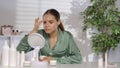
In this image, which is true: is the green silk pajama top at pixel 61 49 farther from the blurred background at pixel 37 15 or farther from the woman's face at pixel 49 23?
the blurred background at pixel 37 15

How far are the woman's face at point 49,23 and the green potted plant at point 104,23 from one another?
521 mm

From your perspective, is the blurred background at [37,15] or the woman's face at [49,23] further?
the blurred background at [37,15]

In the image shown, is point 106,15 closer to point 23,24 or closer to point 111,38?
point 111,38

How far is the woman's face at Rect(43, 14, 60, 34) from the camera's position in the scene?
7.65ft

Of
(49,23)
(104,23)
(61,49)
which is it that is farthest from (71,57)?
(104,23)

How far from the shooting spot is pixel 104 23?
2.68m

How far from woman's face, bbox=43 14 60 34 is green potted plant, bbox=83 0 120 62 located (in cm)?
52

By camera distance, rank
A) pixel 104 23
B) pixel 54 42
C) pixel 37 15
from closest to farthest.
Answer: pixel 54 42
pixel 104 23
pixel 37 15

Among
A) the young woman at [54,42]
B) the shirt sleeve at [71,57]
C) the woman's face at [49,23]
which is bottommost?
the shirt sleeve at [71,57]

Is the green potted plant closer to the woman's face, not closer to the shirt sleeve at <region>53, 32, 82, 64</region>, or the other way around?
the shirt sleeve at <region>53, 32, 82, 64</region>

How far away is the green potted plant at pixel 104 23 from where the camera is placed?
8.46 ft

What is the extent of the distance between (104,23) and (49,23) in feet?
2.36

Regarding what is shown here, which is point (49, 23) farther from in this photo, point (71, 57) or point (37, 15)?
point (37, 15)

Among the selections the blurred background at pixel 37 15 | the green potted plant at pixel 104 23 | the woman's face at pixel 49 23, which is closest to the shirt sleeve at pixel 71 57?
the woman's face at pixel 49 23
